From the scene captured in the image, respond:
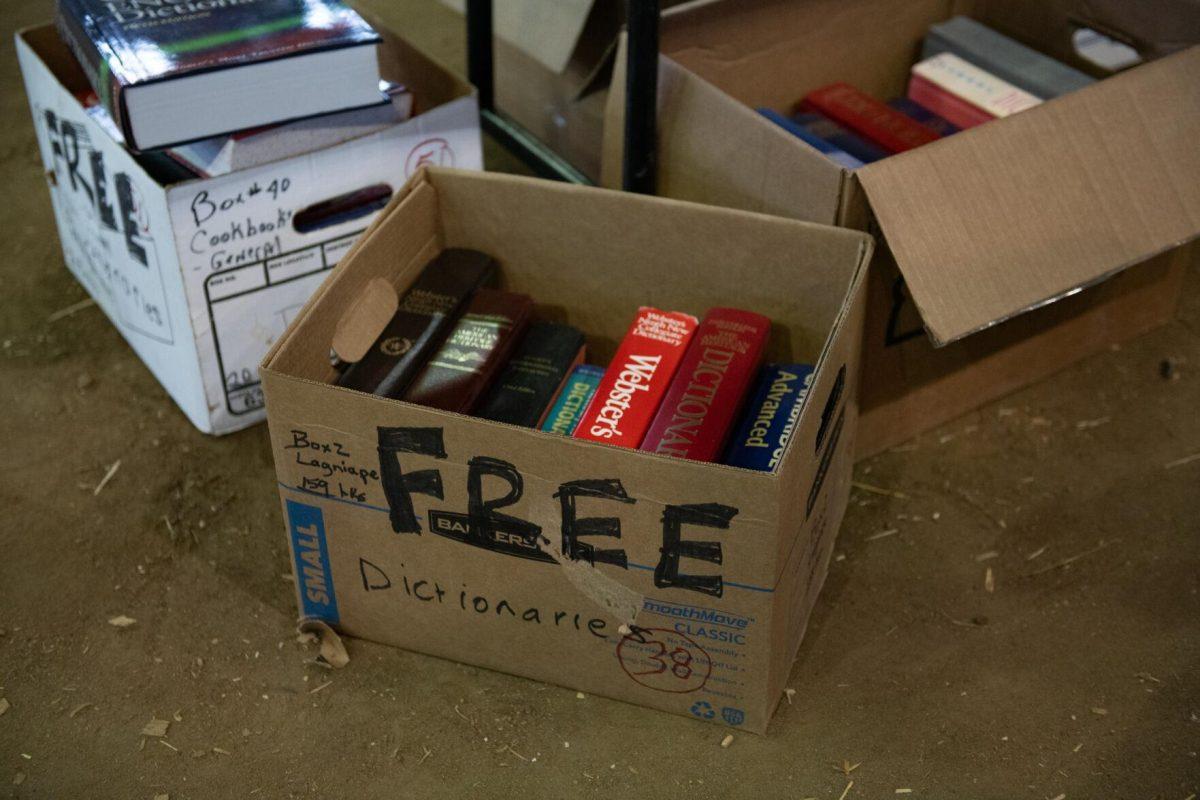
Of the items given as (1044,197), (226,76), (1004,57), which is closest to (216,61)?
(226,76)

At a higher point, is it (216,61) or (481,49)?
(216,61)

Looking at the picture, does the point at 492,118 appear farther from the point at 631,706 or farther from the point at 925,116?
the point at 631,706

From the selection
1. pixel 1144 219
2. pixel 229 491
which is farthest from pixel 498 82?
pixel 1144 219

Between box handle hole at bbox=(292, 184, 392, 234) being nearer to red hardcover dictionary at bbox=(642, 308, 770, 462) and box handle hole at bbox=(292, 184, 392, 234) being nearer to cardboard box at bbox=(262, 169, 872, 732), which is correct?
cardboard box at bbox=(262, 169, 872, 732)

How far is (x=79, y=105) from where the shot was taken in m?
1.43

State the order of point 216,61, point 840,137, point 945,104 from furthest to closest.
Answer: point 945,104, point 840,137, point 216,61

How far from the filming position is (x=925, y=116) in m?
1.66

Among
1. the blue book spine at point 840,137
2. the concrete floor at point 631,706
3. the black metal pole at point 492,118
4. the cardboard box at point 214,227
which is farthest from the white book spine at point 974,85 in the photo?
the cardboard box at point 214,227

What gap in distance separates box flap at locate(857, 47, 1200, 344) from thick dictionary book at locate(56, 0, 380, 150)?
574 millimetres

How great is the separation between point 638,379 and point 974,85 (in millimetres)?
721

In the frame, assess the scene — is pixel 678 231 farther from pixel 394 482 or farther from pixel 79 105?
pixel 79 105

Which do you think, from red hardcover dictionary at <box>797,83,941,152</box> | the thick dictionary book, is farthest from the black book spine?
red hardcover dictionary at <box>797,83,941,152</box>

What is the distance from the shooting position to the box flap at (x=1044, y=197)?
1213 millimetres

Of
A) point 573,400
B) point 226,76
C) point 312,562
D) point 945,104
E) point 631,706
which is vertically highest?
point 226,76
